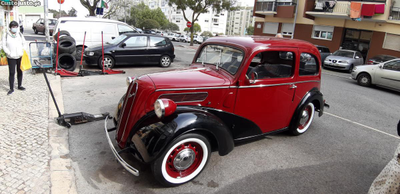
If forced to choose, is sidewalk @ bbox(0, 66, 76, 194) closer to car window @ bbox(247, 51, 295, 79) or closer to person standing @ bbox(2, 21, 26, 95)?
person standing @ bbox(2, 21, 26, 95)

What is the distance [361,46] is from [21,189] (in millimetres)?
26212

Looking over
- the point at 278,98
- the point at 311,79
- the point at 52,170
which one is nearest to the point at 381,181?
the point at 278,98

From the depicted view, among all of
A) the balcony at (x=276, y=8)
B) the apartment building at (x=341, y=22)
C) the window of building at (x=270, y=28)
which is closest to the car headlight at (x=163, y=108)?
the apartment building at (x=341, y=22)

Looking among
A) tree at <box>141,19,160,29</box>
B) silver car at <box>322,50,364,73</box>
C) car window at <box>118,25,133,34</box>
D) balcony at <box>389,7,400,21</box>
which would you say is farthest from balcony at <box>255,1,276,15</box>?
tree at <box>141,19,160,29</box>

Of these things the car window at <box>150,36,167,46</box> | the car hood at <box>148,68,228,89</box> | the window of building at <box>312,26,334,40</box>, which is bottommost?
the car hood at <box>148,68,228,89</box>

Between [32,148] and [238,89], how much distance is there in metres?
3.20

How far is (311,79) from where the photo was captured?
4.73 m

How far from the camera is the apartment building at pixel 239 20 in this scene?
119812 mm

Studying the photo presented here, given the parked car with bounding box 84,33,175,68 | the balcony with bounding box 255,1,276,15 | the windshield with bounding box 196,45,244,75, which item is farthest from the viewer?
the balcony with bounding box 255,1,276,15

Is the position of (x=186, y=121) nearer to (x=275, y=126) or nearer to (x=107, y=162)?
(x=107, y=162)

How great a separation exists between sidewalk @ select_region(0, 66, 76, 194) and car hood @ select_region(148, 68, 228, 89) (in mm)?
1677

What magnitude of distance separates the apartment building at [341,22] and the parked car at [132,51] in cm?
1787

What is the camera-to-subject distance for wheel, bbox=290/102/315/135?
474cm

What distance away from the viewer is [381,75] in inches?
421
